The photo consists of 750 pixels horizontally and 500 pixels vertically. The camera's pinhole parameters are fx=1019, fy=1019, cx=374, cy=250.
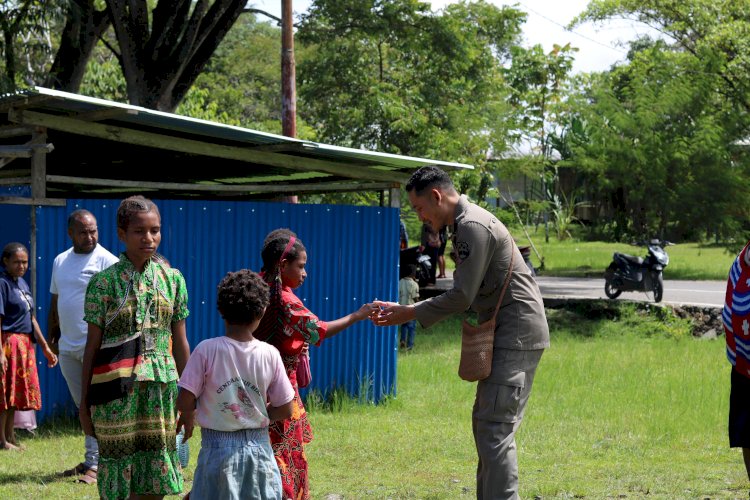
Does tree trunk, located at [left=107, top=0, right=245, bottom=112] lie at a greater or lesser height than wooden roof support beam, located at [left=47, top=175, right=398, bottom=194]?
greater

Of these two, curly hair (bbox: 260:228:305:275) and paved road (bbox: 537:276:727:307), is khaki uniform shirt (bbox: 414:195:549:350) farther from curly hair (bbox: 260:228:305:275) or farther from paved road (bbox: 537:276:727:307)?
paved road (bbox: 537:276:727:307)

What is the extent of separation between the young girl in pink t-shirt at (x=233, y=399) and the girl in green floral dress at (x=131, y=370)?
1.32 ft

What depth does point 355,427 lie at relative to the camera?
912 centimetres

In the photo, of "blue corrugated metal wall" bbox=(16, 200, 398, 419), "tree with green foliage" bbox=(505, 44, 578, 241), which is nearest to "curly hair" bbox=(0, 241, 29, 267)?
"blue corrugated metal wall" bbox=(16, 200, 398, 419)

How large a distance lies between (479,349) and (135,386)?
1729mm

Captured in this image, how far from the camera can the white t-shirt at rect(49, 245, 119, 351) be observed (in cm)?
695

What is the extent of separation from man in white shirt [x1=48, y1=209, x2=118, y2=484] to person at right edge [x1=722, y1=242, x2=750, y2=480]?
4.03 metres

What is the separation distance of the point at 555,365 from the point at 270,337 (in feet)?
26.8

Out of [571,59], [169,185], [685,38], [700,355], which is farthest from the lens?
[571,59]

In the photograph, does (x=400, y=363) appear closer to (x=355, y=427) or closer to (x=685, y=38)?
(x=355, y=427)

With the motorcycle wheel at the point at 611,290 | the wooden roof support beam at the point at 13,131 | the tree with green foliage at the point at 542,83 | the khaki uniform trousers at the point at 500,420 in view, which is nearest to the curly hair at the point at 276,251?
the khaki uniform trousers at the point at 500,420

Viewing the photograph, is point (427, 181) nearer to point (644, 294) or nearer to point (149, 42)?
point (149, 42)

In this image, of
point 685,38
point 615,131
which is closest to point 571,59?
point 685,38

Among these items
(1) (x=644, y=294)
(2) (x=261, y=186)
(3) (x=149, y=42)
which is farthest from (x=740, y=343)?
(1) (x=644, y=294)
